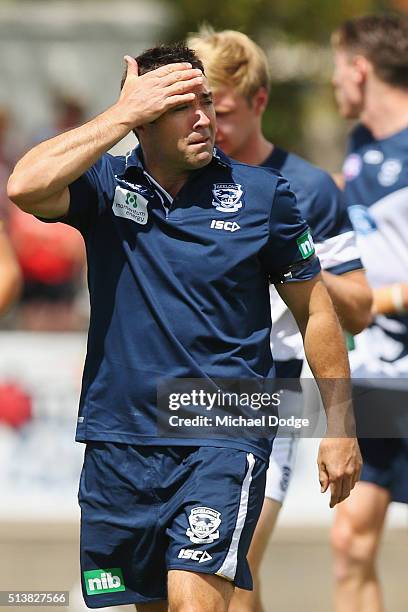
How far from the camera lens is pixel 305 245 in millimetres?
4477

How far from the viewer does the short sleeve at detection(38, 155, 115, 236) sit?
170 inches

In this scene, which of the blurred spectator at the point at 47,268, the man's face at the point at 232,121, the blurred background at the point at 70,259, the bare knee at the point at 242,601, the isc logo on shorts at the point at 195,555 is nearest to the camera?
the isc logo on shorts at the point at 195,555

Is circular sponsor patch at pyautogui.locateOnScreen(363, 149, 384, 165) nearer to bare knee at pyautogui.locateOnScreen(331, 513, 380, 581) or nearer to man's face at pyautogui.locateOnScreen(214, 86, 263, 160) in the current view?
man's face at pyautogui.locateOnScreen(214, 86, 263, 160)

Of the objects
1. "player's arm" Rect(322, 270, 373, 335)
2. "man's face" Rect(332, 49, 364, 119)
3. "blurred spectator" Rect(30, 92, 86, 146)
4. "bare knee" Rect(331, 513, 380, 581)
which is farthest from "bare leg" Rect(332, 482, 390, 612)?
"blurred spectator" Rect(30, 92, 86, 146)

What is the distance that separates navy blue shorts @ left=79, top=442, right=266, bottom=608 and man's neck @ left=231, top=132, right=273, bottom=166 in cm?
166

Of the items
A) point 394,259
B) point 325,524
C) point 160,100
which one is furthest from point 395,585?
point 160,100

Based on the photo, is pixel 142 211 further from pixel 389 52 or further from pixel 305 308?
pixel 389 52

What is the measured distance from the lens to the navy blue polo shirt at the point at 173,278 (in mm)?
4328

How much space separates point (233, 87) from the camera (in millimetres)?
5566

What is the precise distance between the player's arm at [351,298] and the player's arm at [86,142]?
115 centimetres

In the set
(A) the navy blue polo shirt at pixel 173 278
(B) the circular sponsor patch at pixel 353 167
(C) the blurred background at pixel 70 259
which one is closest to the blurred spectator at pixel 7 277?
(A) the navy blue polo shirt at pixel 173 278

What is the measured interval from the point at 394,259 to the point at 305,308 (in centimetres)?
192

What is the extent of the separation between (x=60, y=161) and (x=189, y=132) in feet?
1.57

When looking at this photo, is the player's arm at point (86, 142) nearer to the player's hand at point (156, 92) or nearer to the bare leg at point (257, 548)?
the player's hand at point (156, 92)
